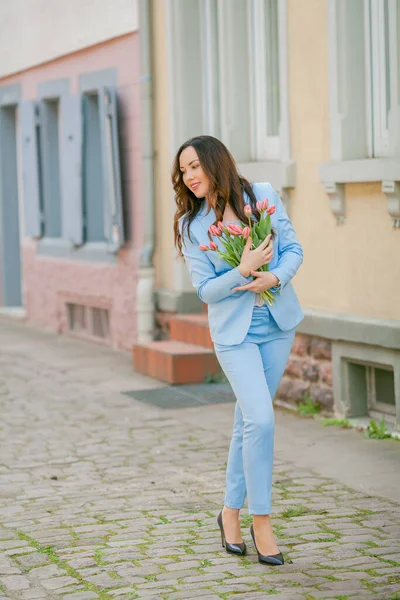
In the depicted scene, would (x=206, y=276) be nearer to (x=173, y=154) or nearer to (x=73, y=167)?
(x=173, y=154)

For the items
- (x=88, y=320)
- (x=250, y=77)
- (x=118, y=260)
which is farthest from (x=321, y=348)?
(x=88, y=320)

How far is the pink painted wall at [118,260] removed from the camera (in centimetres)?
1253

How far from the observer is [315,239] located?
8961mm

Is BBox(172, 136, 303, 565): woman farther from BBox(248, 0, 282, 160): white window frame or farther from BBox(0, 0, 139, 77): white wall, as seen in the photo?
BBox(0, 0, 139, 77): white wall

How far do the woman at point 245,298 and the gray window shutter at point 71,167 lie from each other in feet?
27.5

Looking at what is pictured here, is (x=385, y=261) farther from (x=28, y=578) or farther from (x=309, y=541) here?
(x=28, y=578)

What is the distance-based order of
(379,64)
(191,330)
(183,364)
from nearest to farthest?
1. (379,64)
2. (183,364)
3. (191,330)

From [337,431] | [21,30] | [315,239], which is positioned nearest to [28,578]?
[337,431]

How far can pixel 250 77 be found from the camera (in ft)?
34.0

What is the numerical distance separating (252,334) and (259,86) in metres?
5.35

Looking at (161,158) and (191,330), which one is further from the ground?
(161,158)

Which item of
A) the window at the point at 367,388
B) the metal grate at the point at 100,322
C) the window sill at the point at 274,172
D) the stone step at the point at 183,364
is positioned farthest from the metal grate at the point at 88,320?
the window at the point at 367,388

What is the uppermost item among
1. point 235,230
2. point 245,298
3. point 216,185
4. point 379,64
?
point 379,64

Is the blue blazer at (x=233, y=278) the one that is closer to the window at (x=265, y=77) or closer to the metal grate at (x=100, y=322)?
the window at (x=265, y=77)
